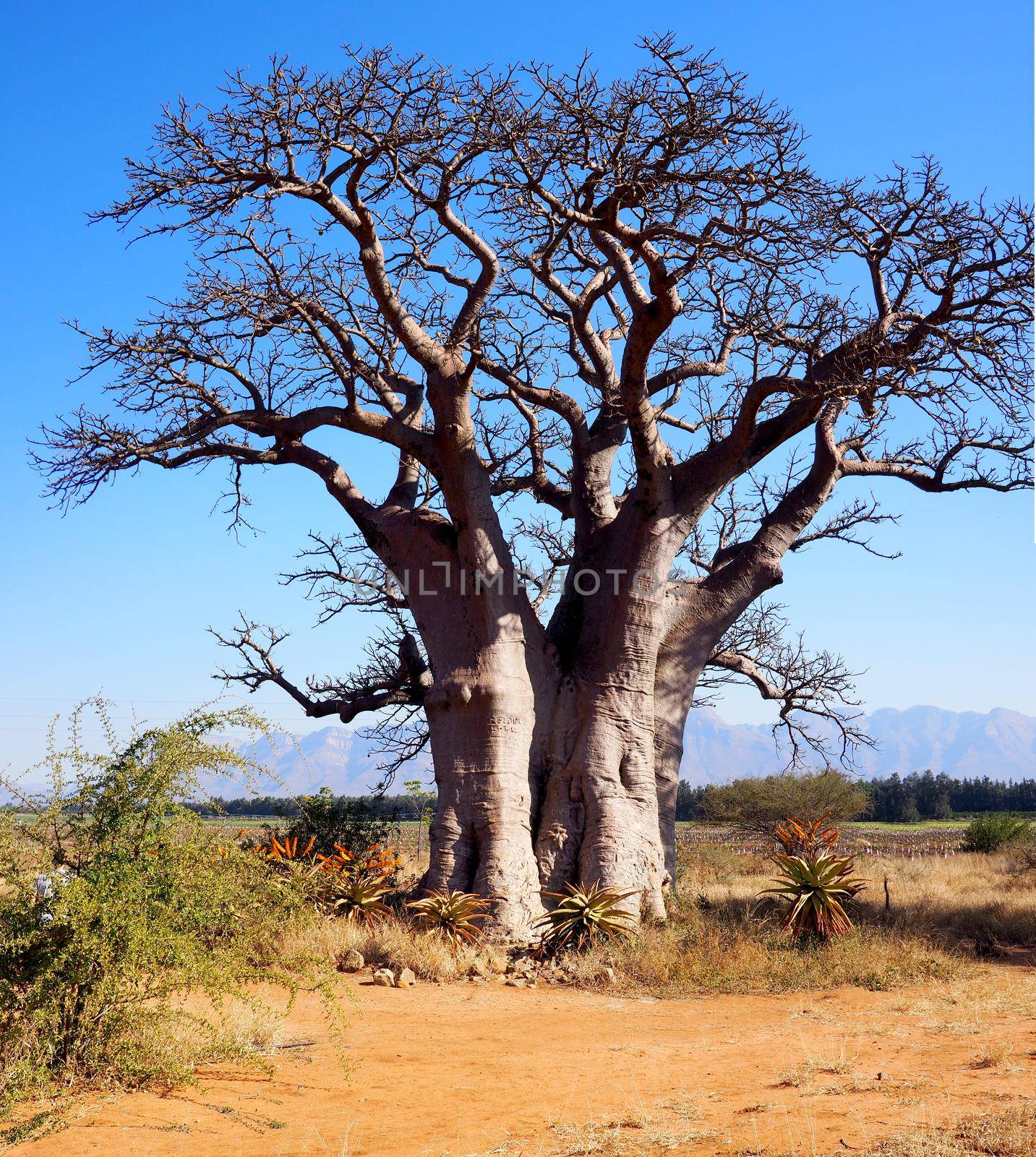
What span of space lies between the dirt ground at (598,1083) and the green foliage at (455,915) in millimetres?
1212

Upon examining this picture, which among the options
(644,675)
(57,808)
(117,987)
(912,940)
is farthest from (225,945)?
(912,940)

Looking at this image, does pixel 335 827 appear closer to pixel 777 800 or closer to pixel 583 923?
pixel 583 923

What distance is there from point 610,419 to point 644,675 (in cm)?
272

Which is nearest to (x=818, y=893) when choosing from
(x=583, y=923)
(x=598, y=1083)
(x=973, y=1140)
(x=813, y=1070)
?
(x=583, y=923)

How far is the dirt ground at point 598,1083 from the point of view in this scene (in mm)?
4266

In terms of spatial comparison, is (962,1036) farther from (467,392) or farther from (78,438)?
(78,438)

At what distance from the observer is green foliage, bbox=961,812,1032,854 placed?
1748cm

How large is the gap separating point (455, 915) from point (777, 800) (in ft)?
49.6

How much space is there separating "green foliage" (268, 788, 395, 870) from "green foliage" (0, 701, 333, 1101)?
588cm

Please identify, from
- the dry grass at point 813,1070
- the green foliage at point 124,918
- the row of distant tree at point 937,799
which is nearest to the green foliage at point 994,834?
the dry grass at point 813,1070

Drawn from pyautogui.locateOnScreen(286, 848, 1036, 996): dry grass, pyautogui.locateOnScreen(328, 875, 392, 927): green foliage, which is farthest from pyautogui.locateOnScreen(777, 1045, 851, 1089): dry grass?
pyautogui.locateOnScreen(328, 875, 392, 927): green foliage

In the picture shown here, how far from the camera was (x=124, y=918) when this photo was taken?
187 inches

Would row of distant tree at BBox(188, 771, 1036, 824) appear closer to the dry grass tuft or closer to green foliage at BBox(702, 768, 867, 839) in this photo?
green foliage at BBox(702, 768, 867, 839)

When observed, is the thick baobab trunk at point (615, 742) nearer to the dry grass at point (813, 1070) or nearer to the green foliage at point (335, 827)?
the green foliage at point (335, 827)
